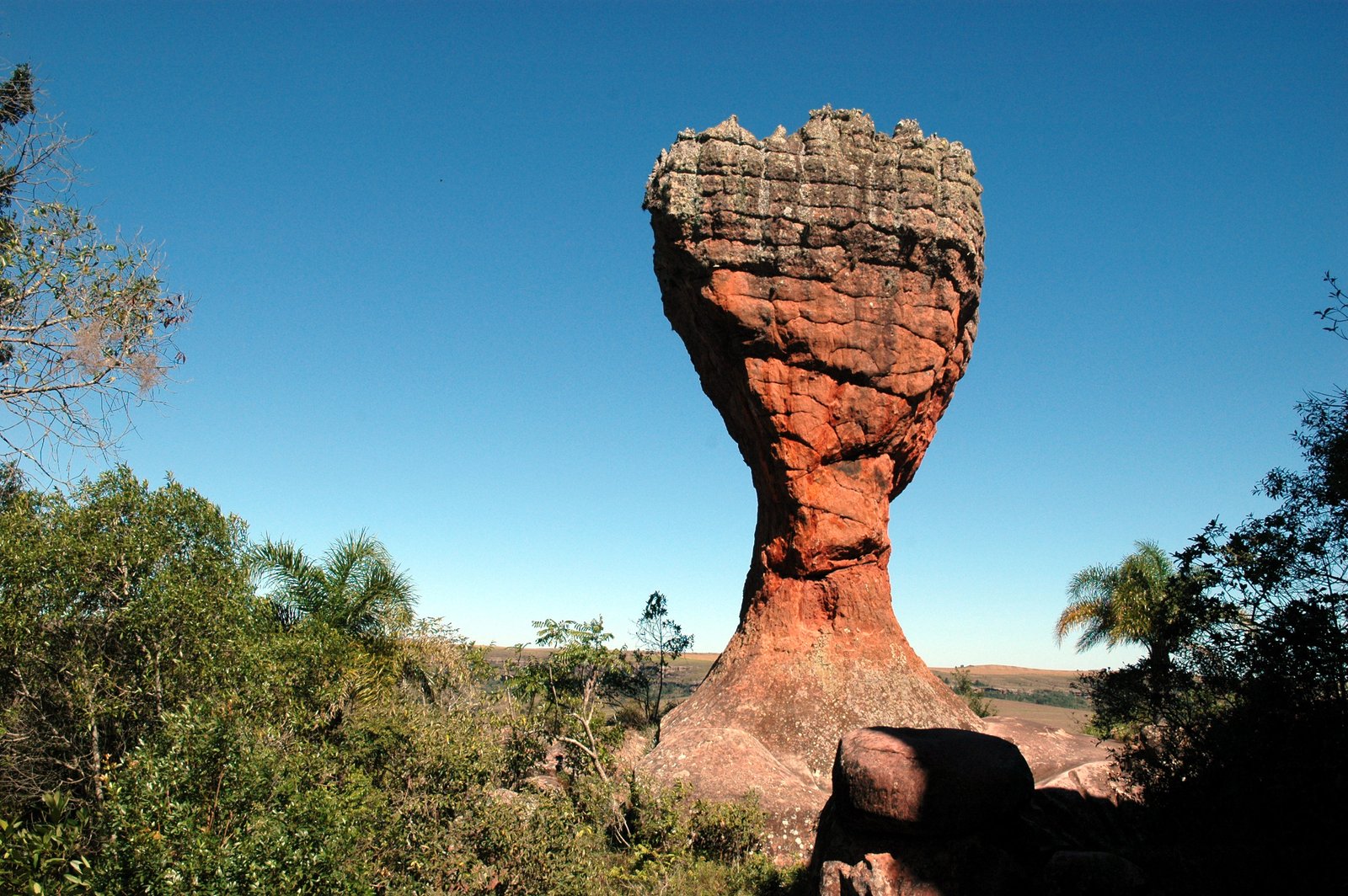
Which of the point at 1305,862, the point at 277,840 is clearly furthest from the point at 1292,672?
the point at 277,840

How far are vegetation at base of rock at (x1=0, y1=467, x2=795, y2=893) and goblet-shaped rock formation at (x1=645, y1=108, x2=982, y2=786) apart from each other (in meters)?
4.60

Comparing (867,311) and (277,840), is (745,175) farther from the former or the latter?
(277,840)

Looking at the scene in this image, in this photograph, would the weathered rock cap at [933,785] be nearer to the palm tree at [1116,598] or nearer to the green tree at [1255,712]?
the green tree at [1255,712]

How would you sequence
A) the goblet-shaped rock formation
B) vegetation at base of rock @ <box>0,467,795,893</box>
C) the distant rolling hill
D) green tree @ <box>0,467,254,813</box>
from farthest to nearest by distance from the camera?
1. the distant rolling hill
2. the goblet-shaped rock formation
3. green tree @ <box>0,467,254,813</box>
4. vegetation at base of rock @ <box>0,467,795,893</box>

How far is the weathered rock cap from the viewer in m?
9.65

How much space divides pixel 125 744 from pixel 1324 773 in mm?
14506

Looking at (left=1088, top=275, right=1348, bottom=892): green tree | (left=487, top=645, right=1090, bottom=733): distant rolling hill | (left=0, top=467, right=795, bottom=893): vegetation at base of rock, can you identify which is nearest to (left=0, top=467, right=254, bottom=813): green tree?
(left=0, top=467, right=795, bottom=893): vegetation at base of rock

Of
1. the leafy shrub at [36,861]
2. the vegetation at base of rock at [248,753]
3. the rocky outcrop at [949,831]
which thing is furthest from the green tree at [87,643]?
the rocky outcrop at [949,831]

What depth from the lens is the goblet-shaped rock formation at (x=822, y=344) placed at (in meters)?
19.0

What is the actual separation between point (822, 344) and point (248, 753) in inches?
544

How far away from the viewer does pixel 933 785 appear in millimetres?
9750

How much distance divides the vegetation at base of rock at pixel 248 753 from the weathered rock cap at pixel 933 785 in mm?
3473

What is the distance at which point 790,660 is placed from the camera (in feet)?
64.0

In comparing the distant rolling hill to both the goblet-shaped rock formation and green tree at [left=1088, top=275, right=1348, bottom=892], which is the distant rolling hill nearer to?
the goblet-shaped rock formation
